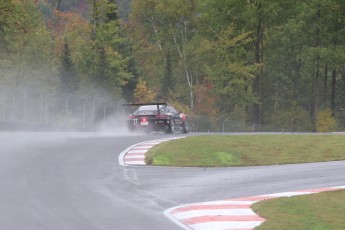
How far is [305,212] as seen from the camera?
1054cm

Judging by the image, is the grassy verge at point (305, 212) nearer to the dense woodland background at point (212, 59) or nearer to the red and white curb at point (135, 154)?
the red and white curb at point (135, 154)

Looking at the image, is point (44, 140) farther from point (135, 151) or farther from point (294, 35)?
point (294, 35)

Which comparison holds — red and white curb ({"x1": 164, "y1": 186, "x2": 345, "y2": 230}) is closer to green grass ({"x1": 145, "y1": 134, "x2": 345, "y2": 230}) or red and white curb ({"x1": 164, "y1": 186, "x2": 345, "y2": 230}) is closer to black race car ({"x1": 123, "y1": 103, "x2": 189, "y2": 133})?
green grass ({"x1": 145, "y1": 134, "x2": 345, "y2": 230})

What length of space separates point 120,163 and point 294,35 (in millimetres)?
44287

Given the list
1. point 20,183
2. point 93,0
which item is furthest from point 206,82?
point 20,183

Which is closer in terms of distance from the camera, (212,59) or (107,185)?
(107,185)

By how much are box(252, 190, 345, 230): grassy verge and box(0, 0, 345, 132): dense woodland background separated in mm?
36073

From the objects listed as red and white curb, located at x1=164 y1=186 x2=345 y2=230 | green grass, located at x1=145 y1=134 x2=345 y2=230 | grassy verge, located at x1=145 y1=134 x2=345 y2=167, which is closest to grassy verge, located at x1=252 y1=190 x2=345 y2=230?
green grass, located at x1=145 y1=134 x2=345 y2=230

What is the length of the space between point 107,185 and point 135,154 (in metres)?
6.24

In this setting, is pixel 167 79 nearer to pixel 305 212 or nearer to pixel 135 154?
pixel 135 154

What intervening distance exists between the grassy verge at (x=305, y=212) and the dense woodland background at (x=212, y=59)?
36.1m

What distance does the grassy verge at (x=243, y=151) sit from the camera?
18.7 metres

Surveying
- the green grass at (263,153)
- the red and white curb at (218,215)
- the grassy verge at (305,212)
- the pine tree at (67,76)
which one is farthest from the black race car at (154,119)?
the pine tree at (67,76)

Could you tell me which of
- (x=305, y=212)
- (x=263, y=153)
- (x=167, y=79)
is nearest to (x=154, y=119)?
(x=263, y=153)
